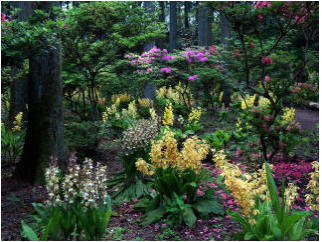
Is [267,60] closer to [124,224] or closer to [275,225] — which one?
[275,225]

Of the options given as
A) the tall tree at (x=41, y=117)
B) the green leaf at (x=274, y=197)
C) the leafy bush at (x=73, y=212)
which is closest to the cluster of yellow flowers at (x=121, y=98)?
the tall tree at (x=41, y=117)

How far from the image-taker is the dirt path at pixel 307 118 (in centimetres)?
1253

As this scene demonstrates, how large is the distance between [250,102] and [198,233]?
23.1 feet

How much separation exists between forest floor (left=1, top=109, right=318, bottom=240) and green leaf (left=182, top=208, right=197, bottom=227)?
3.1 inches

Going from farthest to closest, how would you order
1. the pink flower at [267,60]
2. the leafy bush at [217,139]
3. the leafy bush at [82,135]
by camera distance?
the leafy bush at [217,139] < the leafy bush at [82,135] < the pink flower at [267,60]

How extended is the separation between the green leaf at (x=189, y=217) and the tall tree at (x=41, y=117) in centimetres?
279

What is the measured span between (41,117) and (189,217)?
10.7ft

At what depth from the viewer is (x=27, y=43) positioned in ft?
14.8

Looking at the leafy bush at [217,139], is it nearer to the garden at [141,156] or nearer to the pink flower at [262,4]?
the garden at [141,156]

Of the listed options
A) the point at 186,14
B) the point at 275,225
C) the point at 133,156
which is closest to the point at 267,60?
the point at 133,156

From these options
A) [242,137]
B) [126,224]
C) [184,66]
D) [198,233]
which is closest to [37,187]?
[126,224]

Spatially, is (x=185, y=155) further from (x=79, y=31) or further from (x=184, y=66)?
(x=184, y=66)

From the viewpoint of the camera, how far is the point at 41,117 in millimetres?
6262

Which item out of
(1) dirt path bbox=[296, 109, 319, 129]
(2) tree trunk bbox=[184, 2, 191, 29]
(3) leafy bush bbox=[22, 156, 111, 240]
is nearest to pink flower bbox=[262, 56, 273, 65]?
(3) leafy bush bbox=[22, 156, 111, 240]
